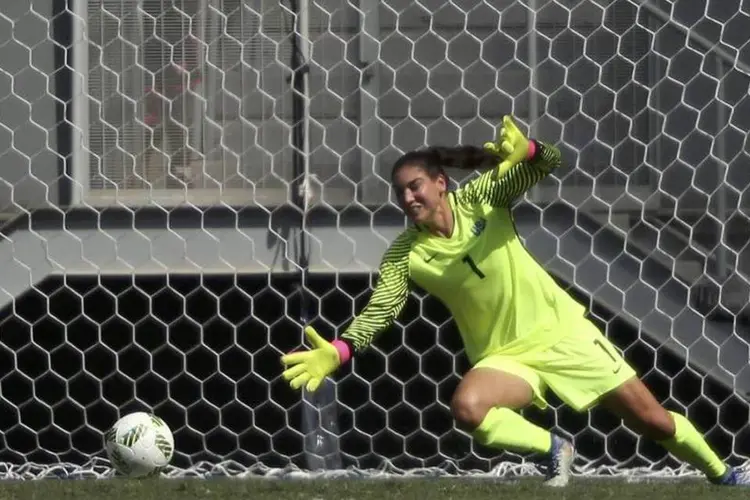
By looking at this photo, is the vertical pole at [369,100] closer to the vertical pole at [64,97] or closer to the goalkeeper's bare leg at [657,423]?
the vertical pole at [64,97]

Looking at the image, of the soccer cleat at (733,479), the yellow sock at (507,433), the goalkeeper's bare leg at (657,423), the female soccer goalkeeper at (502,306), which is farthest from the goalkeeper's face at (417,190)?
the soccer cleat at (733,479)

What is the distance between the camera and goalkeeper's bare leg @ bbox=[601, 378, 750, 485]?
482 cm

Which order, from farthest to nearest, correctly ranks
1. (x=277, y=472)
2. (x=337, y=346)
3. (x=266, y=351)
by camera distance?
(x=266, y=351) < (x=277, y=472) < (x=337, y=346)

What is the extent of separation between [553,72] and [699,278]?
0.95 metres

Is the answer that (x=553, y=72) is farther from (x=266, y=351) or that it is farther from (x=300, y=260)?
(x=266, y=351)

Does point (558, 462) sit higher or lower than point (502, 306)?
lower

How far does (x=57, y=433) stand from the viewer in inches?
275

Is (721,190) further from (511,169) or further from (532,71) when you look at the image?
(511,169)

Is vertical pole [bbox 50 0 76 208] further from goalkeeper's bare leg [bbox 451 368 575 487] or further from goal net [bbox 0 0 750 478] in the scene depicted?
goalkeeper's bare leg [bbox 451 368 575 487]

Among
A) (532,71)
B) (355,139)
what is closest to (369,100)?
(355,139)

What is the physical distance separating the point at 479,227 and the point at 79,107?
6.38ft

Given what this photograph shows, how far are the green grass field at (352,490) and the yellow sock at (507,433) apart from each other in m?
0.17

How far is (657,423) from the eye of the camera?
483 cm

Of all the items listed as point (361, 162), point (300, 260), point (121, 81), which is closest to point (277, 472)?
point (300, 260)
